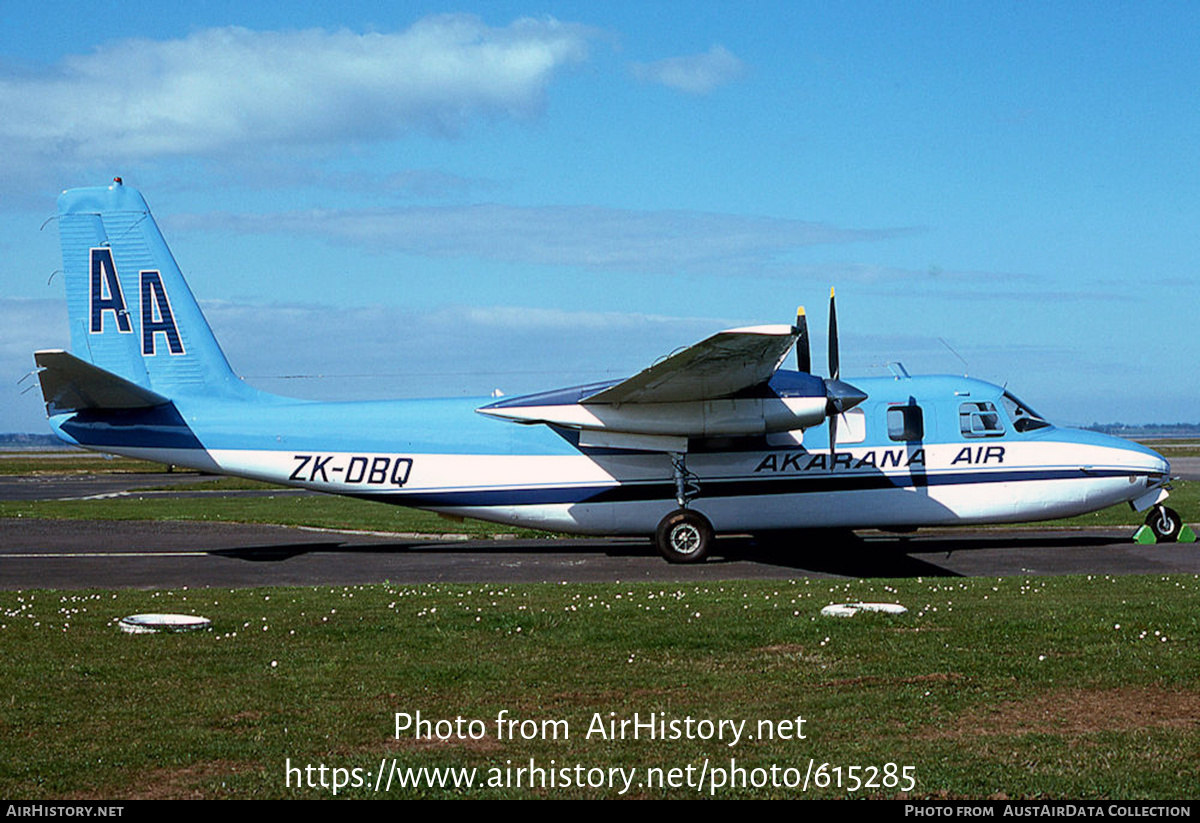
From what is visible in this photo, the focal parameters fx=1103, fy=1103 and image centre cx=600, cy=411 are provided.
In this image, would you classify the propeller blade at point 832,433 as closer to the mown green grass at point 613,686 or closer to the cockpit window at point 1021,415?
the cockpit window at point 1021,415

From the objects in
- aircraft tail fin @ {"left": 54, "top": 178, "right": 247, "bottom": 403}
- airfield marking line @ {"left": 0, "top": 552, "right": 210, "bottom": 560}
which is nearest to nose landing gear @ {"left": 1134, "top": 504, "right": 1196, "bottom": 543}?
airfield marking line @ {"left": 0, "top": 552, "right": 210, "bottom": 560}

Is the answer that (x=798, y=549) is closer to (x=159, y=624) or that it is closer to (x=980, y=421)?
(x=980, y=421)

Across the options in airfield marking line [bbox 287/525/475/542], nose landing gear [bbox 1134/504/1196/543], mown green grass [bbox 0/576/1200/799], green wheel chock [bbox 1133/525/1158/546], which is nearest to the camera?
mown green grass [bbox 0/576/1200/799]

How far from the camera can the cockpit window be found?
72.6 feet

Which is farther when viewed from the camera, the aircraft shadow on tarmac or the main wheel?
the main wheel

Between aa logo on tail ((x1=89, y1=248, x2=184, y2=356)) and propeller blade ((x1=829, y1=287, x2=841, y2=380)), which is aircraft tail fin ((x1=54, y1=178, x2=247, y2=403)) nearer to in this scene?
aa logo on tail ((x1=89, y1=248, x2=184, y2=356))

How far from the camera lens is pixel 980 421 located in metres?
22.0

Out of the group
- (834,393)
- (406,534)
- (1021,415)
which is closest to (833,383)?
(834,393)

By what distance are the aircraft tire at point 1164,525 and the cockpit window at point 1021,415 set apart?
2.93 metres

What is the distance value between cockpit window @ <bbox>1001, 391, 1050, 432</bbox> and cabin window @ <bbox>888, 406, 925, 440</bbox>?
1.86 meters

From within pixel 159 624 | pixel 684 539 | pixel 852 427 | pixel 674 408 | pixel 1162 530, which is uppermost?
pixel 674 408

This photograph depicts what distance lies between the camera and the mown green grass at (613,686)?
278 inches

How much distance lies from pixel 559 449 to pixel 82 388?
8823 millimetres

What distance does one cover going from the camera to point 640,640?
11.4m
